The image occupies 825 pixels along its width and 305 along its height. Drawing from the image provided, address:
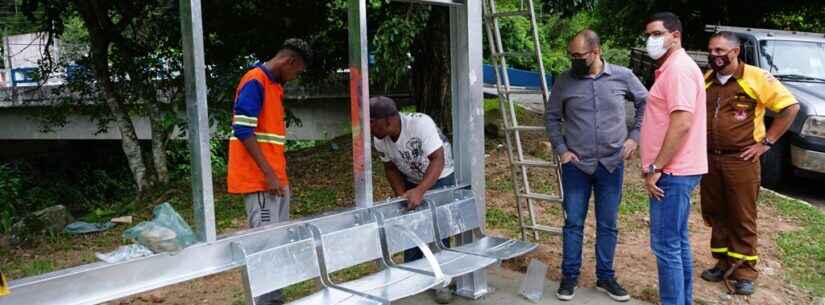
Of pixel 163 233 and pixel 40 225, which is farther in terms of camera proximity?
pixel 40 225

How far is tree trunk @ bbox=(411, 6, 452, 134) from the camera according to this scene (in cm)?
782

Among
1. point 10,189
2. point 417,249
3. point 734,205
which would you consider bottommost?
point 10,189

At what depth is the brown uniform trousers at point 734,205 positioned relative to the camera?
175 inches

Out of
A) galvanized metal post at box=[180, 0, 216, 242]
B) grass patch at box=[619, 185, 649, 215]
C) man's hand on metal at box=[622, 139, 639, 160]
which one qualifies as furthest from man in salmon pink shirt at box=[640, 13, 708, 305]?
grass patch at box=[619, 185, 649, 215]

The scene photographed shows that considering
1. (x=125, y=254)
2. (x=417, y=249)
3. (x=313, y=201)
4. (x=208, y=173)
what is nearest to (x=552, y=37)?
(x=313, y=201)

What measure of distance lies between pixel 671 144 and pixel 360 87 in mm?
1704

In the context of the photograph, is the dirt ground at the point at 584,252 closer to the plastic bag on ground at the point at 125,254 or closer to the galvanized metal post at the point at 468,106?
the galvanized metal post at the point at 468,106

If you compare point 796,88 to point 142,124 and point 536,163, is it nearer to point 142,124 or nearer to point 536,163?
point 536,163

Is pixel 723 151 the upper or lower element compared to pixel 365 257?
upper

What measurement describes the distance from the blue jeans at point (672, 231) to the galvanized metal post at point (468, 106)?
1.18 m

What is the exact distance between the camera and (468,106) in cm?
436

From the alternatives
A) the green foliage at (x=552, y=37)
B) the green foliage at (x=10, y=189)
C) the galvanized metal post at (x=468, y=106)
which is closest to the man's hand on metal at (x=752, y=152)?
the galvanized metal post at (x=468, y=106)

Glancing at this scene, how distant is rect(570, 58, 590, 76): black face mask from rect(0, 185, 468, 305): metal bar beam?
2.07 m

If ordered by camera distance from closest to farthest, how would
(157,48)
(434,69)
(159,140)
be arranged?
(434,69)
(157,48)
(159,140)
